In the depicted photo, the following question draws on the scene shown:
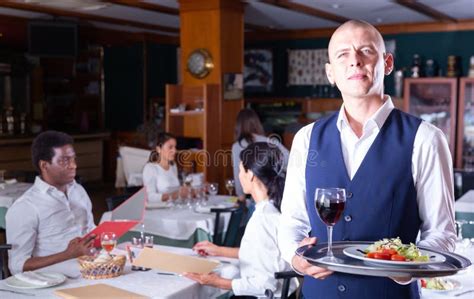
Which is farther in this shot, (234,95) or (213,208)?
(234,95)

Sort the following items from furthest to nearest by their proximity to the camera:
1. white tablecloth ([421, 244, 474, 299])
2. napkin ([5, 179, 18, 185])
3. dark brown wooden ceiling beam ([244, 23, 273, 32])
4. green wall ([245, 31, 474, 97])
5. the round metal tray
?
dark brown wooden ceiling beam ([244, 23, 273, 32]), green wall ([245, 31, 474, 97]), napkin ([5, 179, 18, 185]), white tablecloth ([421, 244, 474, 299]), the round metal tray

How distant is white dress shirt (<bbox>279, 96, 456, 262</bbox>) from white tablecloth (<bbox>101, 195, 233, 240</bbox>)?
2.89 m

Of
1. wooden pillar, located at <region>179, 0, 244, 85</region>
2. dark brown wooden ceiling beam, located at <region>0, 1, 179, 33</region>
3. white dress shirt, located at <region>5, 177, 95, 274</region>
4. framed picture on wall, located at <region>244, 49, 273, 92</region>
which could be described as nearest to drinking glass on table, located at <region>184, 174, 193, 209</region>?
white dress shirt, located at <region>5, 177, 95, 274</region>

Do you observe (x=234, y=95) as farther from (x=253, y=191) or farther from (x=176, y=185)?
(x=253, y=191)

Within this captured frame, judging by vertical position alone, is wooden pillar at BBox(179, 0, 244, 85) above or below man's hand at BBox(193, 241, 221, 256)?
above

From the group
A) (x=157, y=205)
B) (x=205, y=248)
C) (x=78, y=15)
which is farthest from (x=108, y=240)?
(x=78, y=15)

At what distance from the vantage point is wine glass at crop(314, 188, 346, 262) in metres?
1.71

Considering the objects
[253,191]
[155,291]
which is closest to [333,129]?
[155,291]

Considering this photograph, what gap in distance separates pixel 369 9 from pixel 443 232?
24.1 ft

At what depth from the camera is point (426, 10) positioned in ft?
28.4

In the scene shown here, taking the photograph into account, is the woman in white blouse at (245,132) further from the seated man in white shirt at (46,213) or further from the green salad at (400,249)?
the green salad at (400,249)

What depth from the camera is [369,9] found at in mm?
8703

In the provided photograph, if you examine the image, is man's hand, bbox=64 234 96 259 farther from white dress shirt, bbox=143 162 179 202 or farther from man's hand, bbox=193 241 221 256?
white dress shirt, bbox=143 162 179 202

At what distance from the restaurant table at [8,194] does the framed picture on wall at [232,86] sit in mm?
2739
